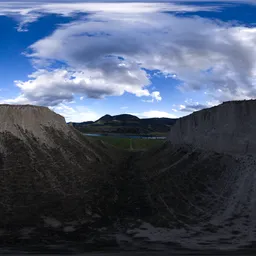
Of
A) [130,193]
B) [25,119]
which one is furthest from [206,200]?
[25,119]

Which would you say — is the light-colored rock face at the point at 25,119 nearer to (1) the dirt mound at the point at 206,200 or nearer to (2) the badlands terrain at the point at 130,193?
(2) the badlands terrain at the point at 130,193

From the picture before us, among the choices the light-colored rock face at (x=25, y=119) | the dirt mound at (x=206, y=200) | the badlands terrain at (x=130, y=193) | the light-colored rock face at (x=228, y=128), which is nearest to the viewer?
the badlands terrain at (x=130, y=193)

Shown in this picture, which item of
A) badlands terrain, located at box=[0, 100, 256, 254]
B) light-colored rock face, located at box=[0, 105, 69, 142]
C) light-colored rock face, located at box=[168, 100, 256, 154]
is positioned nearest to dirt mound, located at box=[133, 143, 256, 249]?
badlands terrain, located at box=[0, 100, 256, 254]

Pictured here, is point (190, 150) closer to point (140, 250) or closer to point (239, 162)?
point (239, 162)

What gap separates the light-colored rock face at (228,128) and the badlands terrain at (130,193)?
81 millimetres

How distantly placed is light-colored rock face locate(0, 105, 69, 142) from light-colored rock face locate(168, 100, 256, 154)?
15919mm

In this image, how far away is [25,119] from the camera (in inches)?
1455

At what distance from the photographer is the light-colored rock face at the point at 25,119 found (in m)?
34.6

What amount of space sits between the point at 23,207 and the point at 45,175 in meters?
6.82

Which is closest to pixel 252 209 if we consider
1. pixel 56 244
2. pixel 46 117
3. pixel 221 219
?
pixel 221 219

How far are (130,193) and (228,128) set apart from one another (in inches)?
369

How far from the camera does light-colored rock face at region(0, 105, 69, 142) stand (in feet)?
113

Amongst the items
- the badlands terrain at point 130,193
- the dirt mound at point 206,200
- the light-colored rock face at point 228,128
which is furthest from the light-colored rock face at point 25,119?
the light-colored rock face at point 228,128

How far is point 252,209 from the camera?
58.8 ft
